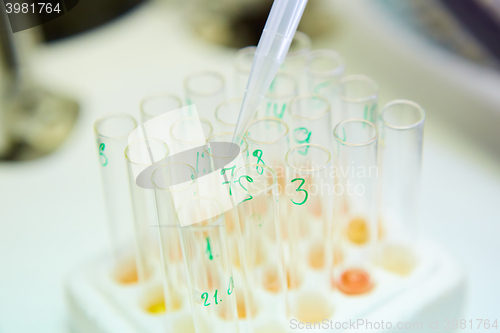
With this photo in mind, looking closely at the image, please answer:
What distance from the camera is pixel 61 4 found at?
529mm

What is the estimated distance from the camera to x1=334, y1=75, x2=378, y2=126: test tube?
44 centimetres

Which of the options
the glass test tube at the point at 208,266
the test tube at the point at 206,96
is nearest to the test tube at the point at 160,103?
the test tube at the point at 206,96

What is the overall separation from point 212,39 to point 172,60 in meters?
0.07

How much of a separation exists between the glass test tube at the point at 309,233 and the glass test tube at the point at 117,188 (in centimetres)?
12

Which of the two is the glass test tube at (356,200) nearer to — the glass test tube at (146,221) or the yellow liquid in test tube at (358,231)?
the yellow liquid in test tube at (358,231)

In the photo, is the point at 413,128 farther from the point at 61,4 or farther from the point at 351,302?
the point at 61,4

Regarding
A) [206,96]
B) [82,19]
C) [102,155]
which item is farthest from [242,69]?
[82,19]

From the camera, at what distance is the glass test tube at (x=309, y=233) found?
14.9 inches

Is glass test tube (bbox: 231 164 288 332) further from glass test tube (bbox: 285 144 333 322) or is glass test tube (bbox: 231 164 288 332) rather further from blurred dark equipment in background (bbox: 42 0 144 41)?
blurred dark equipment in background (bbox: 42 0 144 41)

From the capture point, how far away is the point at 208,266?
1.19 ft

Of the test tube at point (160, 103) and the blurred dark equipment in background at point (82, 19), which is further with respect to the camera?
the blurred dark equipment in background at point (82, 19)

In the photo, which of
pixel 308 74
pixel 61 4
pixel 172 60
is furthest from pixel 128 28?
pixel 308 74

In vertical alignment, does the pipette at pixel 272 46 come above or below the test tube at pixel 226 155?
above

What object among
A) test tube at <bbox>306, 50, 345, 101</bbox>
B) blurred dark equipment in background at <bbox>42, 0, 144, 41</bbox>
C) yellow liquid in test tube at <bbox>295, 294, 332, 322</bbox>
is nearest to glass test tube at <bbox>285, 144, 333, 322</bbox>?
yellow liquid in test tube at <bbox>295, 294, 332, 322</bbox>
